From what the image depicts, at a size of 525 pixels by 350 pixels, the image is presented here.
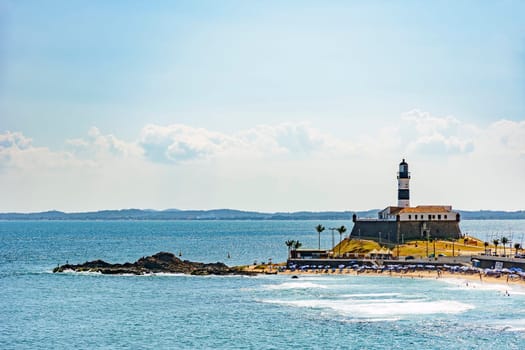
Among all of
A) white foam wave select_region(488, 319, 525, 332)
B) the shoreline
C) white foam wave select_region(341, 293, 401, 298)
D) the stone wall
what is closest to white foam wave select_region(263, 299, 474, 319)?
white foam wave select_region(341, 293, 401, 298)

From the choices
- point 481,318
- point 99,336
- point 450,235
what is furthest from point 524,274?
point 99,336

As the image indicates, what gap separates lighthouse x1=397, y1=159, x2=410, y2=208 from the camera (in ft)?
436

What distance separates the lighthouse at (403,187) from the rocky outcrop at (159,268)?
34308 mm

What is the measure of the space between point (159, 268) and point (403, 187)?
46.4 metres

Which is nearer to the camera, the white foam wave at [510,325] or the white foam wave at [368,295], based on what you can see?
the white foam wave at [510,325]

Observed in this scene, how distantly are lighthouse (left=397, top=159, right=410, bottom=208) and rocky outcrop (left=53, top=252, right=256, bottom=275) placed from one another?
113 feet

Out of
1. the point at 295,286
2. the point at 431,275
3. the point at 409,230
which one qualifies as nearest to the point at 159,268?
the point at 295,286

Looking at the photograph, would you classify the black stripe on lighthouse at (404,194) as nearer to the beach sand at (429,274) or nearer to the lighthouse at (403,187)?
the lighthouse at (403,187)

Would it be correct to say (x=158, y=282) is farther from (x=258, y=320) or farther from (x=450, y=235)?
(x=450, y=235)

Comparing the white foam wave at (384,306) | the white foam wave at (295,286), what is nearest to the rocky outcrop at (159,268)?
the white foam wave at (295,286)

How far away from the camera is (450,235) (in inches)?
5079

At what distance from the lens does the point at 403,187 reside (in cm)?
13400

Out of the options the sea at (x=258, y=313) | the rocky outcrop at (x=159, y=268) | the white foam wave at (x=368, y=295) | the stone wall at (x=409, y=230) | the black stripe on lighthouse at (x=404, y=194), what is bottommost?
the sea at (x=258, y=313)

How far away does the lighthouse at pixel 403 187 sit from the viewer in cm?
13288
